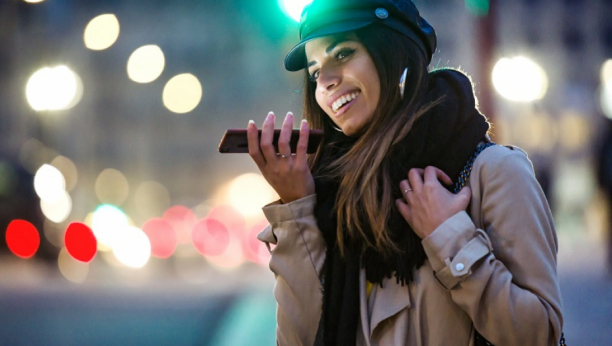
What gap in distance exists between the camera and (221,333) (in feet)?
26.8

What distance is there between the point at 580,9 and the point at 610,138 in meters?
39.5

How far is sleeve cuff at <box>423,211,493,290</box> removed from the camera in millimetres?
1775

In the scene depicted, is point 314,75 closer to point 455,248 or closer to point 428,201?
point 428,201

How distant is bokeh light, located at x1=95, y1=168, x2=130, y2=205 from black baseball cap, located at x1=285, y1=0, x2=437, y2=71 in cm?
4599

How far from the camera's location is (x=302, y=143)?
2043 mm

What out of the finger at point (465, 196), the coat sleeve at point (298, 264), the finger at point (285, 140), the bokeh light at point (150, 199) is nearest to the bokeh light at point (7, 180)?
the coat sleeve at point (298, 264)

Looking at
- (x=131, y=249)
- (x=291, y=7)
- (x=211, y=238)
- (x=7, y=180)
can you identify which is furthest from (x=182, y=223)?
(x=291, y=7)

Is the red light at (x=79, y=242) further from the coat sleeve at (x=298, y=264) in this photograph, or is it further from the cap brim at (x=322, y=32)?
the coat sleeve at (x=298, y=264)

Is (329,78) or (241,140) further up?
(329,78)

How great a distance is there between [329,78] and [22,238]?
18147mm

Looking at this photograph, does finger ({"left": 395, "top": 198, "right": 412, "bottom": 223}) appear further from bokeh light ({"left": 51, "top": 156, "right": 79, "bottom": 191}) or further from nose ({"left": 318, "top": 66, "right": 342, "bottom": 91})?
bokeh light ({"left": 51, "top": 156, "right": 79, "bottom": 191})

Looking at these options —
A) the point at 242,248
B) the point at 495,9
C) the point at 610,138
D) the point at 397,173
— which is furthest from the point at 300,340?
the point at 242,248

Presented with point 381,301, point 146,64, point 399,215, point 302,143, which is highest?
point 302,143

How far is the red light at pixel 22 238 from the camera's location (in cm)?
1761
